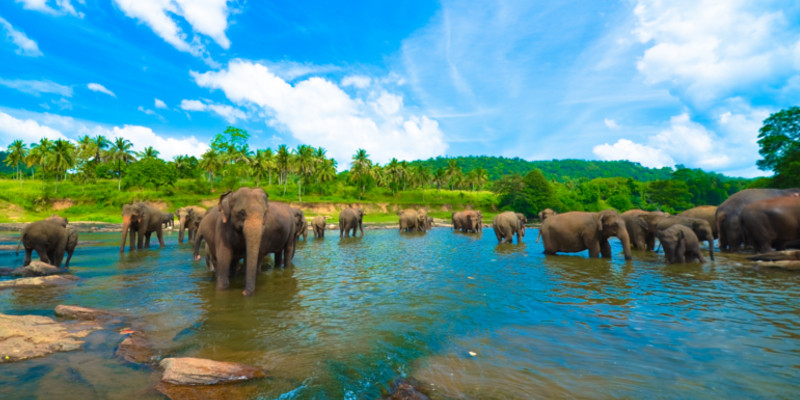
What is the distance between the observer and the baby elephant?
47.2ft

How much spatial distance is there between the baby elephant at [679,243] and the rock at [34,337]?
18.4m

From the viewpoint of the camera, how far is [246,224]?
8664mm

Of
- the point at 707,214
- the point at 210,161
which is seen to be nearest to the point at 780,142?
the point at 707,214

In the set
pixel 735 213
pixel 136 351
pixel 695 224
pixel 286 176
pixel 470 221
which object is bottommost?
pixel 136 351

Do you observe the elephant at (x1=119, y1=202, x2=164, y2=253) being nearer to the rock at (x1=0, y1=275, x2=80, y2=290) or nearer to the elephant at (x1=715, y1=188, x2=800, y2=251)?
the rock at (x1=0, y1=275, x2=80, y2=290)

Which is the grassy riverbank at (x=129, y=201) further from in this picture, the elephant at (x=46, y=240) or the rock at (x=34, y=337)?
the rock at (x=34, y=337)

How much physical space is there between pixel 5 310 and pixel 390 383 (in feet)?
29.7

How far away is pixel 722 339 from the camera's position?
6102mm

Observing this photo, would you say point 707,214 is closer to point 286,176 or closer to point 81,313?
point 81,313

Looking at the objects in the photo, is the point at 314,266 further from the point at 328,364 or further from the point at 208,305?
the point at 328,364

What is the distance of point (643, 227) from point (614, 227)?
700 centimetres

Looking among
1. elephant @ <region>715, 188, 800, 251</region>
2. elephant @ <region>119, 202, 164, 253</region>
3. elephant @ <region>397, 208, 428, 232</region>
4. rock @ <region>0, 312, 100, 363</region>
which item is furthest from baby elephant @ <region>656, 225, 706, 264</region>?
elephant @ <region>397, 208, 428, 232</region>

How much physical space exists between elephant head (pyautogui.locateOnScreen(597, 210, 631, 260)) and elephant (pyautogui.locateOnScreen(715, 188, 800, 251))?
25.8ft

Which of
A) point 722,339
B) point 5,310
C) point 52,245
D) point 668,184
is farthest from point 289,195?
point 668,184
